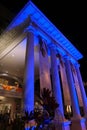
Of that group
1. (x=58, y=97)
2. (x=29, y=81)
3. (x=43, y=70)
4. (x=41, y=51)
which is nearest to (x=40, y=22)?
(x=41, y=51)

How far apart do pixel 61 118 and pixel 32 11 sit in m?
7.99

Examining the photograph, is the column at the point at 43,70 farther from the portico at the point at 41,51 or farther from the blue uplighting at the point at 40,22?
the blue uplighting at the point at 40,22

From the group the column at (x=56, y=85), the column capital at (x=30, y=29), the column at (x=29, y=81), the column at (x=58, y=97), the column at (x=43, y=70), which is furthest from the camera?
the column capital at (x=30, y=29)

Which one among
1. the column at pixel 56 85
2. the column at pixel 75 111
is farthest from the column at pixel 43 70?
the column at pixel 75 111

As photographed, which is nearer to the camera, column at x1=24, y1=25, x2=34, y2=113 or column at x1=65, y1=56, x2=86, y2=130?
column at x1=24, y1=25, x2=34, y2=113

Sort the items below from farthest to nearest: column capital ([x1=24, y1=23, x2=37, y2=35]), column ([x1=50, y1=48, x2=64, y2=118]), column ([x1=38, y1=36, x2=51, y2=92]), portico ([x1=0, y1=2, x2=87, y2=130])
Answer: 1. column capital ([x1=24, y1=23, x2=37, y2=35])
2. column ([x1=50, y1=48, x2=64, y2=118])
3. column ([x1=38, y1=36, x2=51, y2=92])
4. portico ([x1=0, y1=2, x2=87, y2=130])

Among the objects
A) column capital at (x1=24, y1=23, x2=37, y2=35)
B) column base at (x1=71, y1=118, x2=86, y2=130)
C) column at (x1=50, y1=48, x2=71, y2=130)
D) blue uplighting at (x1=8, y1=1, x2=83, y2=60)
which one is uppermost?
blue uplighting at (x1=8, y1=1, x2=83, y2=60)

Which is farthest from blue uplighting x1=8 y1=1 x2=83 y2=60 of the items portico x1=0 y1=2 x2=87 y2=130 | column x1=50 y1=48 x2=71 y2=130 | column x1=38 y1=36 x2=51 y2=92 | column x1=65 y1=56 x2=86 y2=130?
column x1=65 y1=56 x2=86 y2=130

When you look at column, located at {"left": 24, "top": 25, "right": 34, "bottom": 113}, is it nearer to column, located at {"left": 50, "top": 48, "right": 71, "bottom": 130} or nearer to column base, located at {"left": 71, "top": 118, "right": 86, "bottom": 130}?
column, located at {"left": 50, "top": 48, "right": 71, "bottom": 130}

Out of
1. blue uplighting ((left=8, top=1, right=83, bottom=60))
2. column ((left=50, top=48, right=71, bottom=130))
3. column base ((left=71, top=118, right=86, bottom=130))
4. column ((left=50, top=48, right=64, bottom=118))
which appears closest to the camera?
column ((left=50, top=48, right=71, bottom=130))

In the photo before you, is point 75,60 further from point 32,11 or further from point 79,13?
point 32,11

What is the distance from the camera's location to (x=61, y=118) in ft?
25.9

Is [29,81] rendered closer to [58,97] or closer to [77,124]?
[58,97]

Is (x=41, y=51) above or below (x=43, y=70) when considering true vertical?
above
